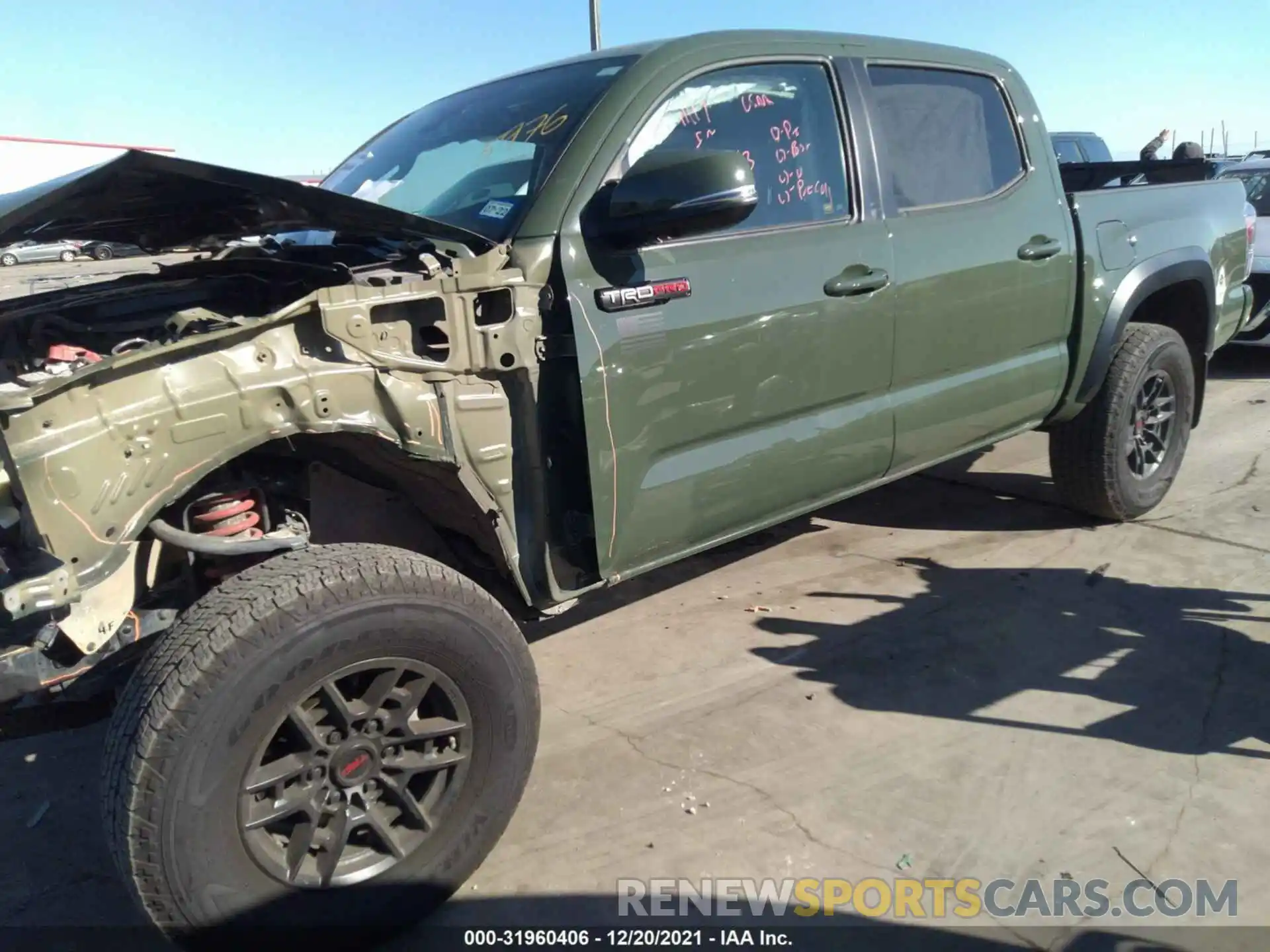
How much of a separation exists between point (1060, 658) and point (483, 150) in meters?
2.56

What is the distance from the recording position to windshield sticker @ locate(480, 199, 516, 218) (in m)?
2.66

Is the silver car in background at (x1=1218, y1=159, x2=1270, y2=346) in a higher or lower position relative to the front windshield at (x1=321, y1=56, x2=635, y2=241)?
lower

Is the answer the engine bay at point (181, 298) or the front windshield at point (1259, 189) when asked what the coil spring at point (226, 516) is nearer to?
the engine bay at point (181, 298)

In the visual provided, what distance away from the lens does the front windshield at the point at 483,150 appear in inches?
108

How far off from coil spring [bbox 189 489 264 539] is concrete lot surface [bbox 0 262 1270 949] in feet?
1.78

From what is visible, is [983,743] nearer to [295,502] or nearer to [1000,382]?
[1000,382]

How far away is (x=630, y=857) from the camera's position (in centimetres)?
252

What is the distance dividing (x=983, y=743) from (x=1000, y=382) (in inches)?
56.5

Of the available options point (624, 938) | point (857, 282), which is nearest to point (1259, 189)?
point (857, 282)

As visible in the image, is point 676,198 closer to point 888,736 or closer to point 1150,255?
point 888,736

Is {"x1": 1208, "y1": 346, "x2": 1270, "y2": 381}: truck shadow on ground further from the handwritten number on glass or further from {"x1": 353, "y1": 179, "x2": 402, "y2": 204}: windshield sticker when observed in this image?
{"x1": 353, "y1": 179, "x2": 402, "y2": 204}: windshield sticker

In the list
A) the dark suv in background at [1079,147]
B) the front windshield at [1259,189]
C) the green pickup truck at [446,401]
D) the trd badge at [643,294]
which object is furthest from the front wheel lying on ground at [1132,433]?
Result: the dark suv in background at [1079,147]

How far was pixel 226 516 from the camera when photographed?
222 cm

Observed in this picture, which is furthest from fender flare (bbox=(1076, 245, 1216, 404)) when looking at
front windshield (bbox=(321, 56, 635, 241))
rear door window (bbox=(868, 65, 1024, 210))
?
front windshield (bbox=(321, 56, 635, 241))
